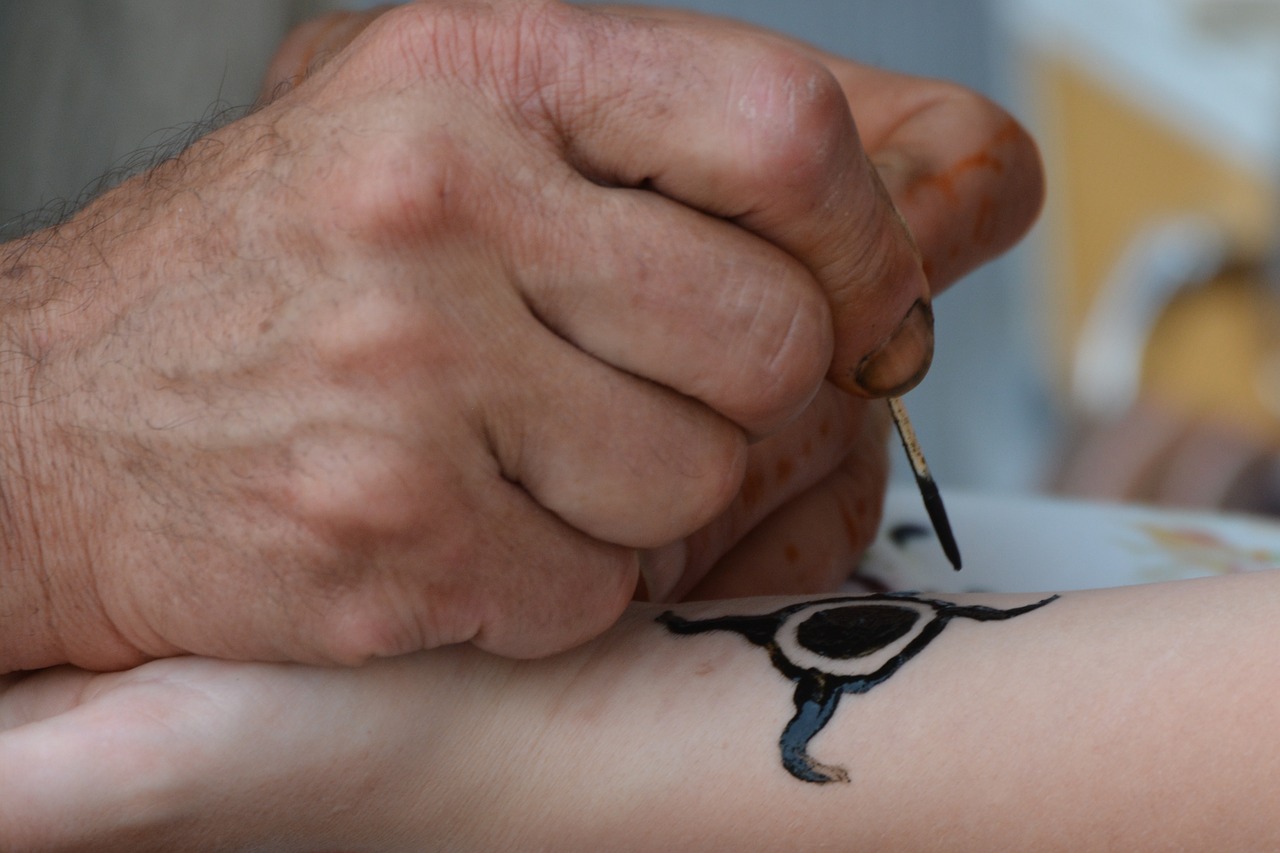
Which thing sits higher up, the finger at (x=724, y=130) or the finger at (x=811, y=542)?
the finger at (x=724, y=130)

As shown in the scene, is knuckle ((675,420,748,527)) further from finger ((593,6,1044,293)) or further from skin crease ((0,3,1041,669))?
finger ((593,6,1044,293))

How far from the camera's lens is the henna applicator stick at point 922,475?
0.70 meters

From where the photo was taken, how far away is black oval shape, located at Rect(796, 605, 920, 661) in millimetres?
638

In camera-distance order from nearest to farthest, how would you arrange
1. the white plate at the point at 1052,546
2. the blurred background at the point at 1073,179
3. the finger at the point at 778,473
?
1. the finger at the point at 778,473
2. the white plate at the point at 1052,546
3. the blurred background at the point at 1073,179

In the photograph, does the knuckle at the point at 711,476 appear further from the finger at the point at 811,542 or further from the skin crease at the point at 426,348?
the finger at the point at 811,542

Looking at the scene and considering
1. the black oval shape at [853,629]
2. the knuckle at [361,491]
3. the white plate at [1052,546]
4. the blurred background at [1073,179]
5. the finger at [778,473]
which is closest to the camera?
the knuckle at [361,491]

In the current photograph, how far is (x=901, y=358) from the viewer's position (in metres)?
0.63

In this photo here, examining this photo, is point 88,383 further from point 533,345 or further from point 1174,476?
point 1174,476

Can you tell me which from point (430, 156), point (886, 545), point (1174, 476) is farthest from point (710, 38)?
point (1174, 476)

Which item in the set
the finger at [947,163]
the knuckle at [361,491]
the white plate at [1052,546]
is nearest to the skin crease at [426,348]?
the knuckle at [361,491]

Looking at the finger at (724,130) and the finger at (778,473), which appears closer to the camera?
the finger at (724,130)

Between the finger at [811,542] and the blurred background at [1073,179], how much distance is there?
0.42 metres

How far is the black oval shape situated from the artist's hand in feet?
0.34

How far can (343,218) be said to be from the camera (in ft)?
1.77
